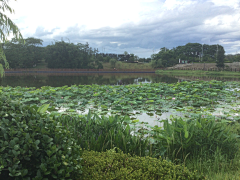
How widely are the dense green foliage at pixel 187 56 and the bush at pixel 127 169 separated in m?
57.8

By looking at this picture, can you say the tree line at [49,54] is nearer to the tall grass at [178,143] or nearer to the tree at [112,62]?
the tree at [112,62]

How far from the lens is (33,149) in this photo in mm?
1824

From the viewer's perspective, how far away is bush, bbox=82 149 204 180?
76.0 inches

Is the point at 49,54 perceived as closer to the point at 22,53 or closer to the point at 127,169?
the point at 22,53

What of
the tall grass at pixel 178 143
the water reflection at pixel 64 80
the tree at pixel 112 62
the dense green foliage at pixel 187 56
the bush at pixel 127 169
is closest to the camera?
the bush at pixel 127 169

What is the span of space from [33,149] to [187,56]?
99.2 m

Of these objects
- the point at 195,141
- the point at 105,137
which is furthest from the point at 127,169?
the point at 195,141

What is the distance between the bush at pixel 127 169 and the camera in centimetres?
193

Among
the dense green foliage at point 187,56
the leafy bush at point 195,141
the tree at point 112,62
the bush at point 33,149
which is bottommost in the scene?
the leafy bush at point 195,141

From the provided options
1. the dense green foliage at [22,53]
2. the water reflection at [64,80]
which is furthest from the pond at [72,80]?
the dense green foliage at [22,53]

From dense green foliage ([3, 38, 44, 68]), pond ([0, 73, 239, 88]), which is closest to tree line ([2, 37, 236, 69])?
dense green foliage ([3, 38, 44, 68])

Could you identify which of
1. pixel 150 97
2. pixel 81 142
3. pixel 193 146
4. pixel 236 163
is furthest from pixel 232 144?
pixel 150 97

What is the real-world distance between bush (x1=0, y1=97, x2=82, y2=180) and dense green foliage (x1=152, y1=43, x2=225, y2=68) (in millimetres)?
58410

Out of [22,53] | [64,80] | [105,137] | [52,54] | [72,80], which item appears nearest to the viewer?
[105,137]
